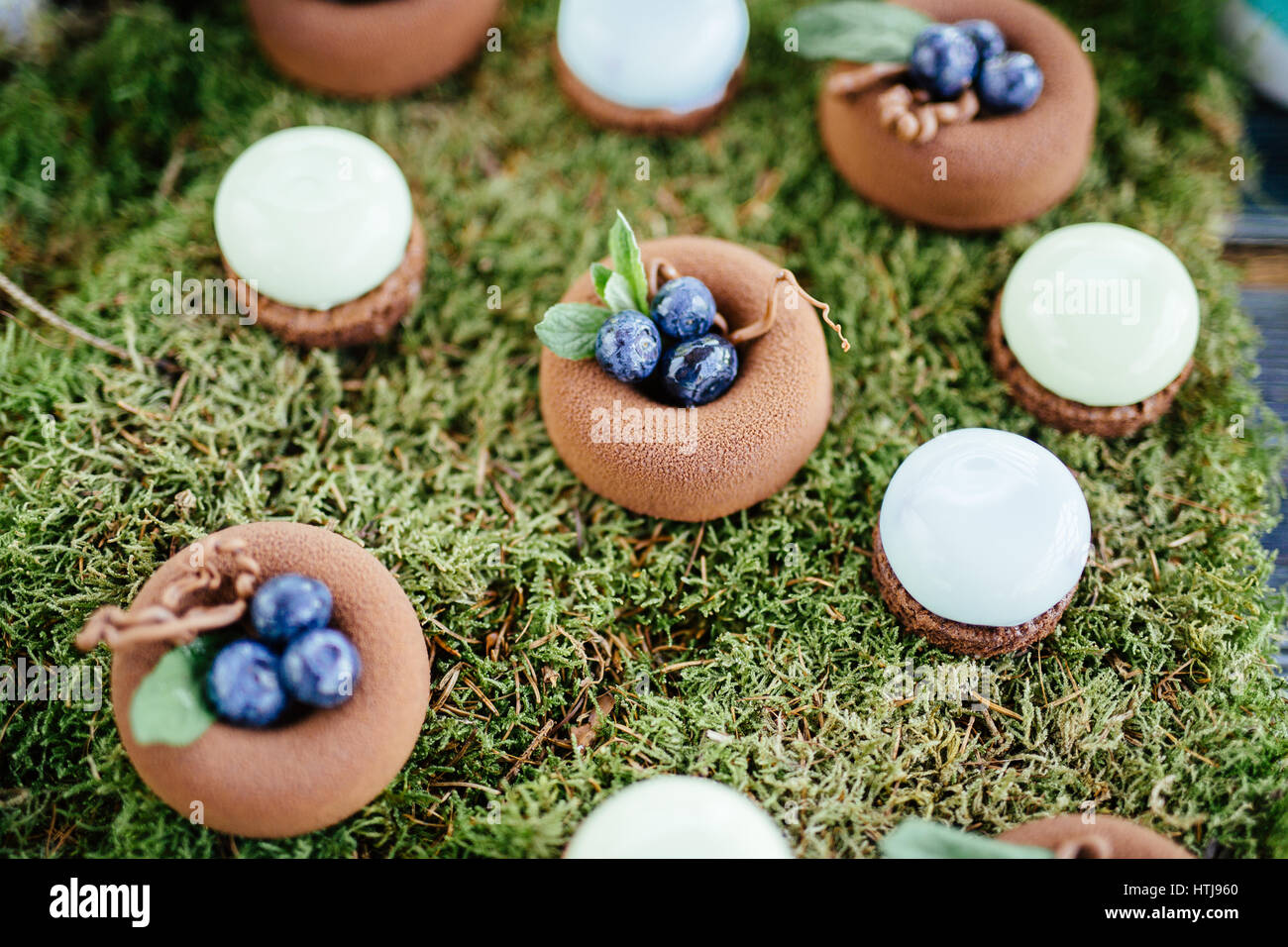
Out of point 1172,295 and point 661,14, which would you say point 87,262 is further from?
point 1172,295

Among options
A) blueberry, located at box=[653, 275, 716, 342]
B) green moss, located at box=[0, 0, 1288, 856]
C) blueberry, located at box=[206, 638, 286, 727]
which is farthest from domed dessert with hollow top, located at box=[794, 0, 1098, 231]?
blueberry, located at box=[206, 638, 286, 727]

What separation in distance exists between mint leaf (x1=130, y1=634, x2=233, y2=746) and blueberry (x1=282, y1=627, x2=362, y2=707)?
12 cm

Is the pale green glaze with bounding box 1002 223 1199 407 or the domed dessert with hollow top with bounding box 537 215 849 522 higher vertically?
the pale green glaze with bounding box 1002 223 1199 407

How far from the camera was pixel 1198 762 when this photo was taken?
1487 mm

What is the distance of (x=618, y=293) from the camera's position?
1544 mm

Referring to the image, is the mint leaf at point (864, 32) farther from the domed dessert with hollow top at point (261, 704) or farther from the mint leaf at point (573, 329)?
the domed dessert with hollow top at point (261, 704)

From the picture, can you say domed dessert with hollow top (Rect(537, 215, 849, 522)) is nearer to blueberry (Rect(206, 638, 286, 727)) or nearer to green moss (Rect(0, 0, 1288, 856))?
green moss (Rect(0, 0, 1288, 856))

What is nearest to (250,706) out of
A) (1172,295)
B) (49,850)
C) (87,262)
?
(49,850)

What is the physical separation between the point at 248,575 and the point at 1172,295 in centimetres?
157

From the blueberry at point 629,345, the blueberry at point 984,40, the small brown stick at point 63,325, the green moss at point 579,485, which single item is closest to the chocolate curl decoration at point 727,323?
the blueberry at point 629,345

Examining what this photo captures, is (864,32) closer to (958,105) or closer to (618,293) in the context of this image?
(958,105)

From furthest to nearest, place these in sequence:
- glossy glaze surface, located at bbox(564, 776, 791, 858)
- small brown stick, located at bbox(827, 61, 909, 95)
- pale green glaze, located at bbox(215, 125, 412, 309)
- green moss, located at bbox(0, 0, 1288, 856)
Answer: small brown stick, located at bbox(827, 61, 909, 95)
pale green glaze, located at bbox(215, 125, 412, 309)
green moss, located at bbox(0, 0, 1288, 856)
glossy glaze surface, located at bbox(564, 776, 791, 858)

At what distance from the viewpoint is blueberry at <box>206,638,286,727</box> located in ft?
4.18

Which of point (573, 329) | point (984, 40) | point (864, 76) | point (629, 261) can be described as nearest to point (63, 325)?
point (573, 329)
